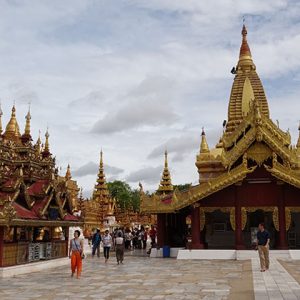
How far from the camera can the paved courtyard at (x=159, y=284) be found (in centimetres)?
995

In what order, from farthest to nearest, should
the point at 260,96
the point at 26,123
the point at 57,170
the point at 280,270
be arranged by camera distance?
the point at 260,96
the point at 26,123
the point at 57,170
the point at 280,270

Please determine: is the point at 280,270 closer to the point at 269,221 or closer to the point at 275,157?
the point at 275,157

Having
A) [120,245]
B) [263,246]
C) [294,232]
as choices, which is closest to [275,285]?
[263,246]

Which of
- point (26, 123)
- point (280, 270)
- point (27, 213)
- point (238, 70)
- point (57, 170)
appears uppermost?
point (238, 70)

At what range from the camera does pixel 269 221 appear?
23.9 metres

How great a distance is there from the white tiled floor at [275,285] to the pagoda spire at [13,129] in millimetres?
12659

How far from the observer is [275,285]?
36.1ft

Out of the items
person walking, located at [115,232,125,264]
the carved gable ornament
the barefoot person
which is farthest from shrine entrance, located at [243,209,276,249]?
the barefoot person

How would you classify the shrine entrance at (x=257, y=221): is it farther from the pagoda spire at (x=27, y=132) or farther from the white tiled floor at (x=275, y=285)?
the pagoda spire at (x=27, y=132)

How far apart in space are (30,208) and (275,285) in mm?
8601

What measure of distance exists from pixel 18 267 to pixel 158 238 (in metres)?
9.82

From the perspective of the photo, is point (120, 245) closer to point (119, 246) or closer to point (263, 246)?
point (119, 246)

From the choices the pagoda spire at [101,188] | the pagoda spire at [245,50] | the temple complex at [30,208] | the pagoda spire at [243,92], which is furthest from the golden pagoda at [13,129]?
the pagoda spire at [101,188]

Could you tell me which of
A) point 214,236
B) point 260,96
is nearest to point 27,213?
point 214,236
